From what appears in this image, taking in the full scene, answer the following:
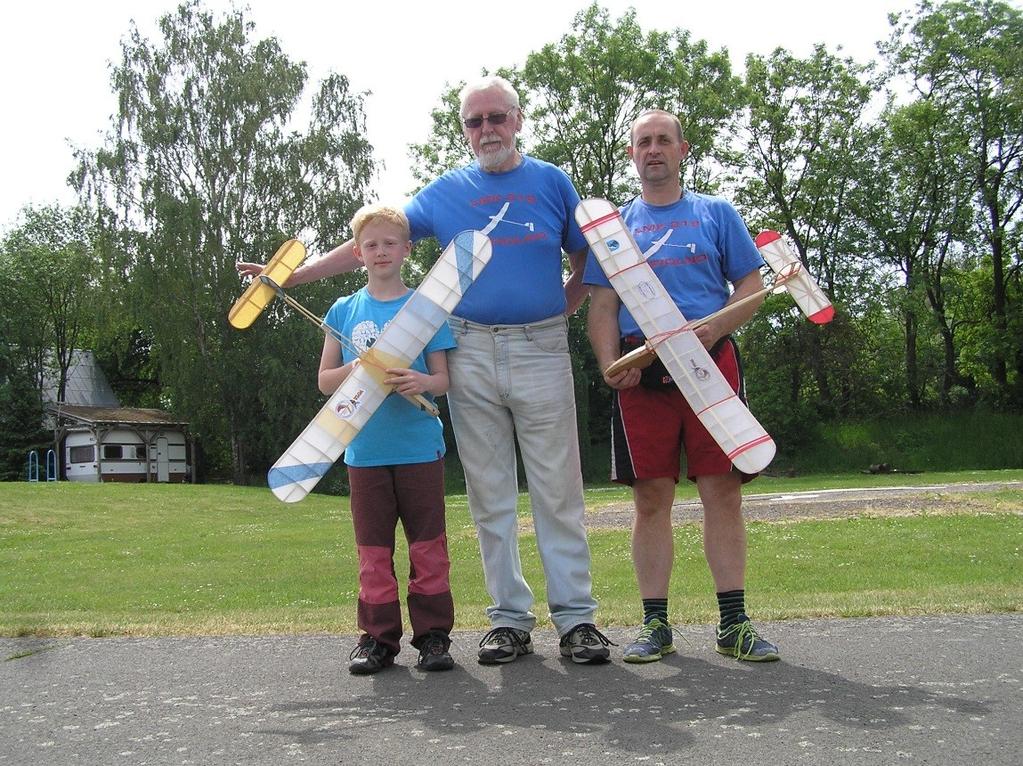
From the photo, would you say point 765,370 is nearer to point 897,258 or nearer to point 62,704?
point 897,258

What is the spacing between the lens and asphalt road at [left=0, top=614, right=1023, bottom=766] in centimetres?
303

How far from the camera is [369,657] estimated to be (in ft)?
14.1

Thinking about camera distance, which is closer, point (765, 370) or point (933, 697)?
point (933, 697)

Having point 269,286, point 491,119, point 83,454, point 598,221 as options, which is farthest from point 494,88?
point 83,454

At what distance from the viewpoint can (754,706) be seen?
346cm

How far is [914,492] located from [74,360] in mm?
53968

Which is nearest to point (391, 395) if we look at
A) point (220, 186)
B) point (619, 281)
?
point (619, 281)

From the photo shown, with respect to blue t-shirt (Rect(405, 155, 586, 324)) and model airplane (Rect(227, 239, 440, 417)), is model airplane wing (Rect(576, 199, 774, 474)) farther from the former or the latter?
model airplane (Rect(227, 239, 440, 417))

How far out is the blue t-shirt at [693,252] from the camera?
15.5ft

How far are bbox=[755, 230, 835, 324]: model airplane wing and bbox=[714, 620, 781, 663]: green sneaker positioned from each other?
142 cm

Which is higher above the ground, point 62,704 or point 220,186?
point 220,186

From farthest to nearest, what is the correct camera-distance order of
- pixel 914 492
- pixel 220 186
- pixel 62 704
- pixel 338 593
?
pixel 220 186, pixel 914 492, pixel 338 593, pixel 62 704

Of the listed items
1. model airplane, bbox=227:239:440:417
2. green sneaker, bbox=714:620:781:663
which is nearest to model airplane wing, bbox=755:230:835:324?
green sneaker, bbox=714:620:781:663

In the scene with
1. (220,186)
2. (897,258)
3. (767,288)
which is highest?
(220,186)
